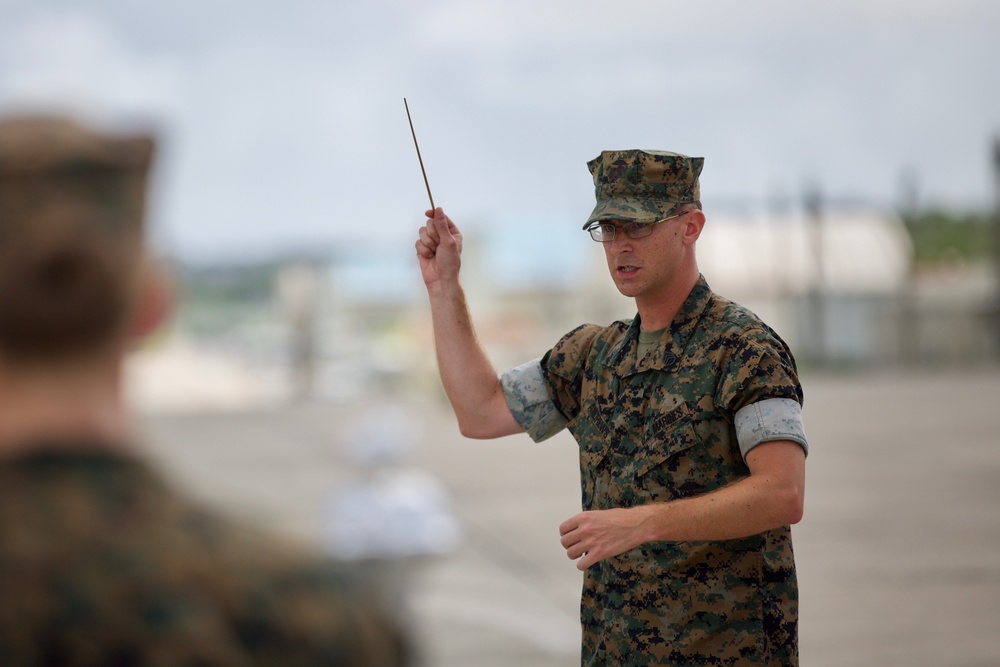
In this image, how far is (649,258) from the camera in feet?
9.68

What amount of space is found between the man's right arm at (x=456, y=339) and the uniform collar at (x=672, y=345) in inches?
12.5

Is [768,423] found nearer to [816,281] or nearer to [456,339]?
[456,339]

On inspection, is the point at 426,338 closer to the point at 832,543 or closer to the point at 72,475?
the point at 832,543

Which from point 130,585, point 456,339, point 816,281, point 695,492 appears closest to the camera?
point 130,585

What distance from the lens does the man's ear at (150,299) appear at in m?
1.20

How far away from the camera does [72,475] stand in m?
1.18

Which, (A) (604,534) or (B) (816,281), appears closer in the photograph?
(A) (604,534)

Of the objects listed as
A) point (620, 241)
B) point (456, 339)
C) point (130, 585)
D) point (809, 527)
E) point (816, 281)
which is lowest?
point (130, 585)

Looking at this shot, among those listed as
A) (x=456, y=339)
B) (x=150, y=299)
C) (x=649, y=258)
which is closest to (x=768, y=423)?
(x=649, y=258)

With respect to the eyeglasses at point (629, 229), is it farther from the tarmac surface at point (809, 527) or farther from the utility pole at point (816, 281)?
the utility pole at point (816, 281)

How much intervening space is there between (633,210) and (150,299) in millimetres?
1832

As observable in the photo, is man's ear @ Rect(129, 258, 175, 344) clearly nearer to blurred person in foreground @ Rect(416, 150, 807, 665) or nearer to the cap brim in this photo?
blurred person in foreground @ Rect(416, 150, 807, 665)

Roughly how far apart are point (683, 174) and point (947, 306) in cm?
4995

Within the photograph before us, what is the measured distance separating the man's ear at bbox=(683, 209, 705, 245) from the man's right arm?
20.7 inches
